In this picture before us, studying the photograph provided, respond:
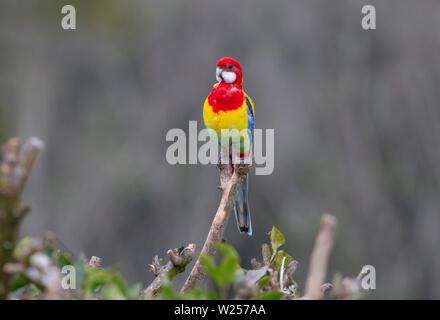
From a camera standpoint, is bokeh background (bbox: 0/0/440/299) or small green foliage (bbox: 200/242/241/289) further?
bokeh background (bbox: 0/0/440/299)

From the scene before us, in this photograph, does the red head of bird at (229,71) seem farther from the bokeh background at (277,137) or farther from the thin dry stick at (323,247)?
the bokeh background at (277,137)

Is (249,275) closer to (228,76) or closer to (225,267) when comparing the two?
(225,267)

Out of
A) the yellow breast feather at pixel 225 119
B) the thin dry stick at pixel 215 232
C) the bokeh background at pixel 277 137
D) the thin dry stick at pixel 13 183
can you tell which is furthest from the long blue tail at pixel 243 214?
the bokeh background at pixel 277 137

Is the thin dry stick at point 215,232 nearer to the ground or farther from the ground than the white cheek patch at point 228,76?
nearer to the ground

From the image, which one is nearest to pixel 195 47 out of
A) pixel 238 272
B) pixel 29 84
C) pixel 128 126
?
pixel 128 126

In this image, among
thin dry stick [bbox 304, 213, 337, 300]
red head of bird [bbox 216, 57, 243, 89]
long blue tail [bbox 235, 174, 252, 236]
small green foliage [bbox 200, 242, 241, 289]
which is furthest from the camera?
long blue tail [bbox 235, 174, 252, 236]

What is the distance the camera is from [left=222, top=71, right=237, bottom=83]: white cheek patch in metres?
3.75

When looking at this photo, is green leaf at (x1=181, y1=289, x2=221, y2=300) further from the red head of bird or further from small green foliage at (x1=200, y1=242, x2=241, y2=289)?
the red head of bird

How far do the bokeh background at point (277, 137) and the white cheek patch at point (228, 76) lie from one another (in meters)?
5.21

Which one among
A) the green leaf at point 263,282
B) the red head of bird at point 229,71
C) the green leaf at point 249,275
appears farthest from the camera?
the red head of bird at point 229,71

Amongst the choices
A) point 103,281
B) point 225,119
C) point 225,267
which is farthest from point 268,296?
point 225,119

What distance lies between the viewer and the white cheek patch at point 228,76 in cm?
375

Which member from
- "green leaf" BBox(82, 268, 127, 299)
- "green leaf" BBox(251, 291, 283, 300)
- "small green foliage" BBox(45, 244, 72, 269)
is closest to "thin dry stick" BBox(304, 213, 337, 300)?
"green leaf" BBox(251, 291, 283, 300)

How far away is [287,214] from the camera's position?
9.18m
